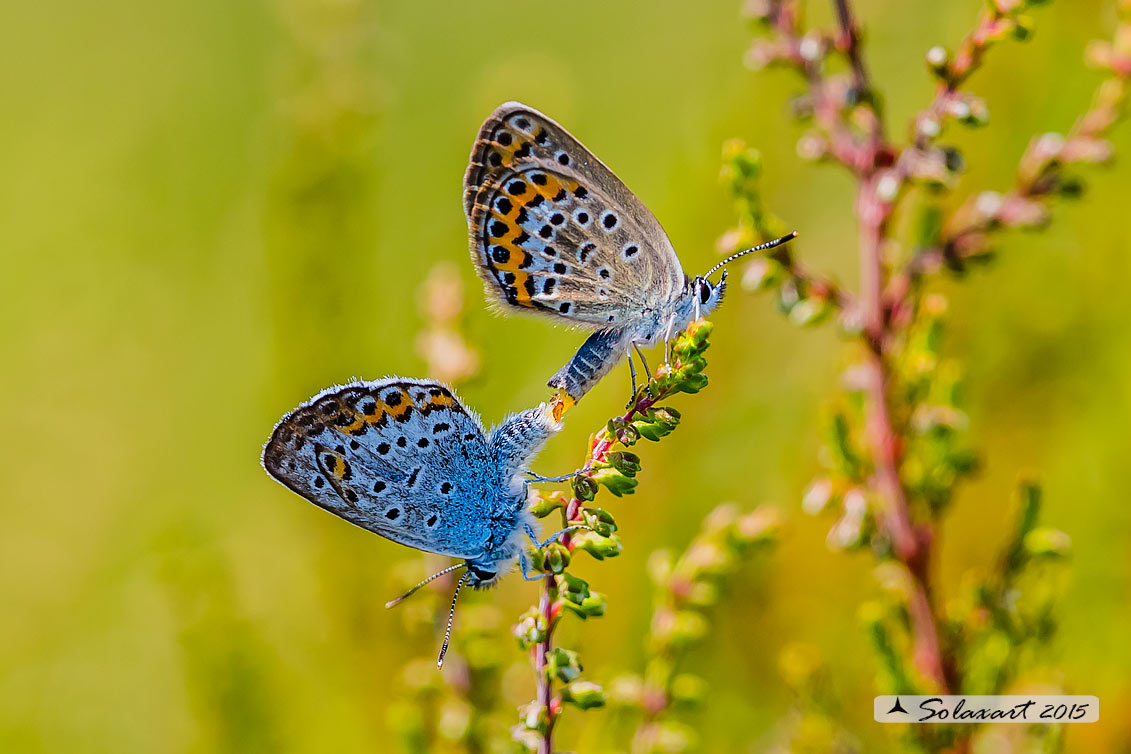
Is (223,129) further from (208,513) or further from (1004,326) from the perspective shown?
(1004,326)

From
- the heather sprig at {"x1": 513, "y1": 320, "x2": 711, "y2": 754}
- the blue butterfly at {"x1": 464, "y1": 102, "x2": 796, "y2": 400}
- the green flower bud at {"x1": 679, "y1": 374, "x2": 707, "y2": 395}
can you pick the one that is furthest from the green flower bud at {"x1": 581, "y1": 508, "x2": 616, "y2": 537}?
the blue butterfly at {"x1": 464, "y1": 102, "x2": 796, "y2": 400}

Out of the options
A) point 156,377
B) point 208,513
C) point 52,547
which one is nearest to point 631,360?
point 208,513

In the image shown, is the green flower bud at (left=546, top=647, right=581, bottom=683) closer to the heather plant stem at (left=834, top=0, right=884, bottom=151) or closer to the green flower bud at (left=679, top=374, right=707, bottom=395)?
the green flower bud at (left=679, top=374, right=707, bottom=395)

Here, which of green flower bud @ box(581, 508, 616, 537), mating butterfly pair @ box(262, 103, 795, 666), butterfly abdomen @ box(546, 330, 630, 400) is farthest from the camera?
butterfly abdomen @ box(546, 330, 630, 400)

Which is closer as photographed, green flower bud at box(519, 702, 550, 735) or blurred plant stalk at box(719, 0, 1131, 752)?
green flower bud at box(519, 702, 550, 735)

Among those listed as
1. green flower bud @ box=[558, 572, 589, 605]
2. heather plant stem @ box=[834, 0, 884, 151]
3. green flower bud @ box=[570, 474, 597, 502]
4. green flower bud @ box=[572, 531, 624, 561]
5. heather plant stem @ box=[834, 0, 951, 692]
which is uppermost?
heather plant stem @ box=[834, 0, 884, 151]

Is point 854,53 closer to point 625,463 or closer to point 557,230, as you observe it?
point 557,230

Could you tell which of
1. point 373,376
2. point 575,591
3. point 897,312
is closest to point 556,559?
point 575,591
